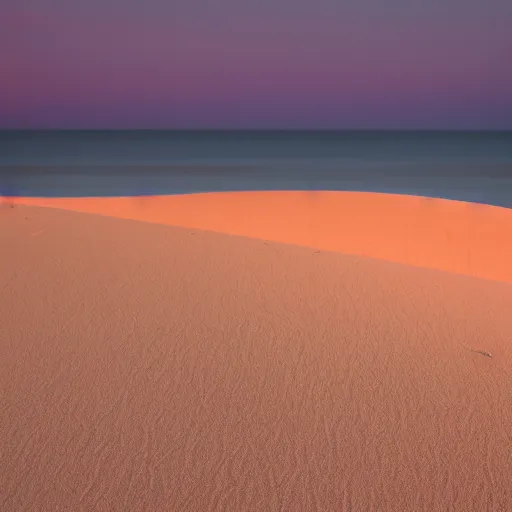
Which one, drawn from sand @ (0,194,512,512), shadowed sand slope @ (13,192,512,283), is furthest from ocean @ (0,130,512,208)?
sand @ (0,194,512,512)

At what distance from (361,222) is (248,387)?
540 centimetres

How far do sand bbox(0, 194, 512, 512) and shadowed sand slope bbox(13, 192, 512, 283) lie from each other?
9.06 feet

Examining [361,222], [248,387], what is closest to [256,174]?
[361,222]

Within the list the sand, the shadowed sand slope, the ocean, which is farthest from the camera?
the ocean

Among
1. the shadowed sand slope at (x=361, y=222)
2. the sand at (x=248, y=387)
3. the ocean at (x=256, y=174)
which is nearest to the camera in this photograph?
the sand at (x=248, y=387)

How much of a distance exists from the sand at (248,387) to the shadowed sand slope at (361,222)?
2761 mm

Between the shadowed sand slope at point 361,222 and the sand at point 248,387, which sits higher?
the shadowed sand slope at point 361,222

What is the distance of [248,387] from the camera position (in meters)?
2.08

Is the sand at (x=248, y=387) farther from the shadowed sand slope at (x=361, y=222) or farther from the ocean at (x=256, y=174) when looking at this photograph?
the ocean at (x=256, y=174)

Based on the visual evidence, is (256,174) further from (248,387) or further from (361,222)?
(248,387)

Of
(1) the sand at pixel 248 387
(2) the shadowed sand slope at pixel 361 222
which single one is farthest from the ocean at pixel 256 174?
(1) the sand at pixel 248 387

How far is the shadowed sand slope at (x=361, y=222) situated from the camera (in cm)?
629

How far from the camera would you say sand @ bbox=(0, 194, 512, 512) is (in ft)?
5.19

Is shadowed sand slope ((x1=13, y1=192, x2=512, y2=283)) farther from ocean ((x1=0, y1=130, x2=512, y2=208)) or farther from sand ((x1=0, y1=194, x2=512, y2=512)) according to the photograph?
ocean ((x1=0, y1=130, x2=512, y2=208))
